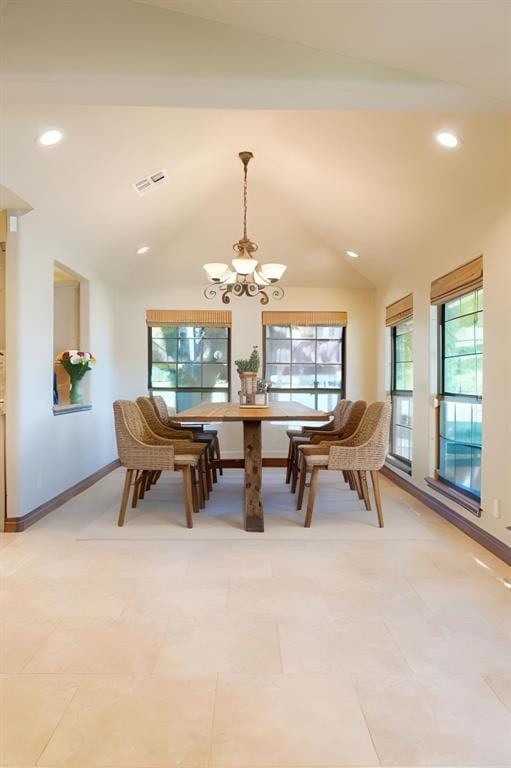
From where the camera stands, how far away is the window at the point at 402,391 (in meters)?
5.31

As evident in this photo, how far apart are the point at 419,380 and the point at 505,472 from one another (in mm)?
1723

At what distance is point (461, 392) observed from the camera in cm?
398

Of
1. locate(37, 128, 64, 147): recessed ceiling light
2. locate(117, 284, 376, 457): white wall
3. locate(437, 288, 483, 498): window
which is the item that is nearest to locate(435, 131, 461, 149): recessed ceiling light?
locate(437, 288, 483, 498): window

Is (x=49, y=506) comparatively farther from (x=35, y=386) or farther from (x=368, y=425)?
(x=368, y=425)

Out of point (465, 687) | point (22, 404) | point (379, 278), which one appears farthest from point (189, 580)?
point (379, 278)

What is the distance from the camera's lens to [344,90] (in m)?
2.17

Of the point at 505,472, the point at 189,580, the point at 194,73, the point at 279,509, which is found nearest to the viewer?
the point at 194,73

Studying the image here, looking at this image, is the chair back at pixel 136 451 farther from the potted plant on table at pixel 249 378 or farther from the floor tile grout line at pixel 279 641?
the floor tile grout line at pixel 279 641

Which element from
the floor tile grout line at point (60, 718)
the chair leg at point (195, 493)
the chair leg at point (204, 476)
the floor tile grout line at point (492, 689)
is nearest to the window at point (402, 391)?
the chair leg at point (204, 476)

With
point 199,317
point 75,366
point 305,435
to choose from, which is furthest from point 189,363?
point 305,435

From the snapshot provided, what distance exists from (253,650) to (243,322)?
4.81 meters

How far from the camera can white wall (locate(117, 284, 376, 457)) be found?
21.1 ft

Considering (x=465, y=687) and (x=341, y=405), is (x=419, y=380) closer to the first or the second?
(x=341, y=405)

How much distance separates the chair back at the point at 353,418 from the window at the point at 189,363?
217 cm
